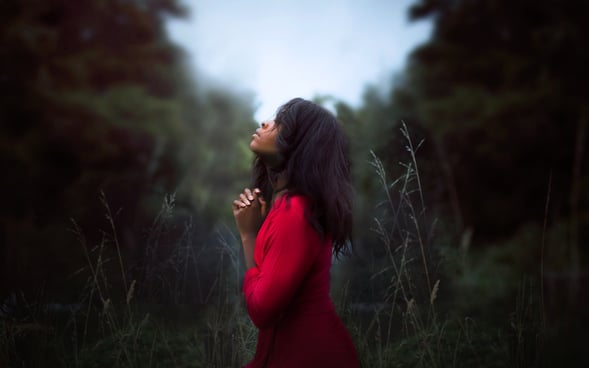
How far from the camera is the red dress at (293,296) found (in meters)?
1.40

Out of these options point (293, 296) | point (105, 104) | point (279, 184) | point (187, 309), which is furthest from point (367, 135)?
point (105, 104)

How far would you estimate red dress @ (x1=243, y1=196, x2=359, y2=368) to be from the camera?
1.40 m

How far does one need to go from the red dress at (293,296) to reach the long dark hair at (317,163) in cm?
5

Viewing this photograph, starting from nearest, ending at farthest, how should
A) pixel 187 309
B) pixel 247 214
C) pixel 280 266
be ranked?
pixel 280 266
pixel 247 214
pixel 187 309

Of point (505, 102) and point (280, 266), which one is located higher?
point (505, 102)

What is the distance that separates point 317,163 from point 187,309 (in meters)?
1.28

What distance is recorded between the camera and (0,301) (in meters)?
2.27

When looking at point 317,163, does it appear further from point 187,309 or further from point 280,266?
point 187,309

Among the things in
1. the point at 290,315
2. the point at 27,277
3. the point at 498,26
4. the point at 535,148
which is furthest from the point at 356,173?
the point at 498,26

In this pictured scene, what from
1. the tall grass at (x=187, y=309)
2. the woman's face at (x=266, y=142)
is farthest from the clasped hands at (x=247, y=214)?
the tall grass at (x=187, y=309)

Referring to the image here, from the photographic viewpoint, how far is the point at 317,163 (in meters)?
1.54

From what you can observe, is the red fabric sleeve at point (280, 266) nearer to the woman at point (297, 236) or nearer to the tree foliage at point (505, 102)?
the woman at point (297, 236)

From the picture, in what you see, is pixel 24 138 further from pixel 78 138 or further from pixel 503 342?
pixel 503 342

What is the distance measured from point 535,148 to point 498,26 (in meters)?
2.24
